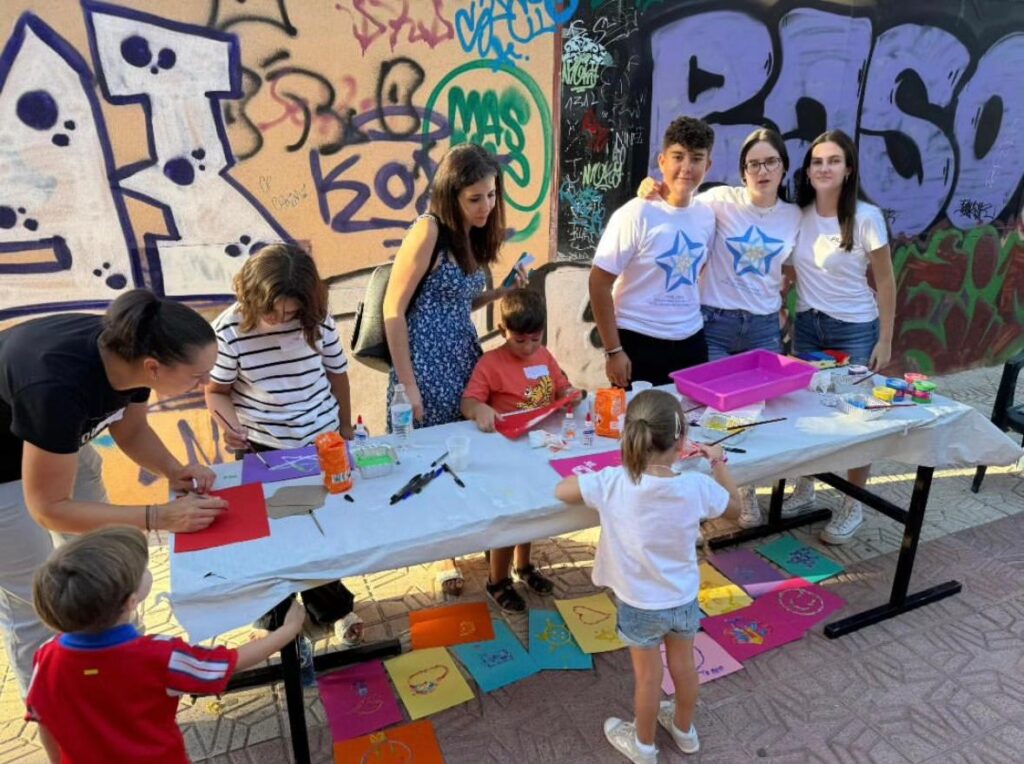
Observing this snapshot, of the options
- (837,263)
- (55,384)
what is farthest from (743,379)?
(55,384)

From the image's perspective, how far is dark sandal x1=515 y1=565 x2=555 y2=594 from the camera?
10.6 ft

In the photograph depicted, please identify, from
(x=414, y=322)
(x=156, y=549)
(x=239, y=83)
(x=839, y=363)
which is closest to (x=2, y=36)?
(x=239, y=83)

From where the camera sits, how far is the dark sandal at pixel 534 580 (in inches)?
127

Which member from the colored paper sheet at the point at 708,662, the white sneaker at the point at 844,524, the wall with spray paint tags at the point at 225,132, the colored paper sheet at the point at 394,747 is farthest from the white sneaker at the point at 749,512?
the wall with spray paint tags at the point at 225,132

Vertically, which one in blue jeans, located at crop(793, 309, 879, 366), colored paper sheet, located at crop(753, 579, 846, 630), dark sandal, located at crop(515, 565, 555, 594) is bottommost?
colored paper sheet, located at crop(753, 579, 846, 630)

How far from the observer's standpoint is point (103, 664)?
1.49 meters

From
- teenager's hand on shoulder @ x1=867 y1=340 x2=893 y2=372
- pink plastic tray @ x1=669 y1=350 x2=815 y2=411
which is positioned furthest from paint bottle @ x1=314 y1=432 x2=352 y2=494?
teenager's hand on shoulder @ x1=867 y1=340 x2=893 y2=372

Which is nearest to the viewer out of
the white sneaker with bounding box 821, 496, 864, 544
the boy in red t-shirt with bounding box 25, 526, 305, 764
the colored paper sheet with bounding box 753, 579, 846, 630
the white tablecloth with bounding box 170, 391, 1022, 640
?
the boy in red t-shirt with bounding box 25, 526, 305, 764

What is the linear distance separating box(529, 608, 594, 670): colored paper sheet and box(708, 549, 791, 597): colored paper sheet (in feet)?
2.97

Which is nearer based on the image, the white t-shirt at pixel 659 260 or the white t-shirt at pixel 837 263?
the white t-shirt at pixel 659 260

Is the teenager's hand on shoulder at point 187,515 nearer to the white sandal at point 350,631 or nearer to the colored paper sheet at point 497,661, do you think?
the white sandal at point 350,631

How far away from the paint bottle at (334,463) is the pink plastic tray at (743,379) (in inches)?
58.2

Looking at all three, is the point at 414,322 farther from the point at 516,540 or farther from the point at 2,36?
the point at 2,36

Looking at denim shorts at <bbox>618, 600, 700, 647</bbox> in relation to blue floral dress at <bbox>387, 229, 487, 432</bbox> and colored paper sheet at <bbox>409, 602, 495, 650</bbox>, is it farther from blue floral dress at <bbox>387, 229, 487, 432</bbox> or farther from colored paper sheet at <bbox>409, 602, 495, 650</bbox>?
→ blue floral dress at <bbox>387, 229, 487, 432</bbox>
